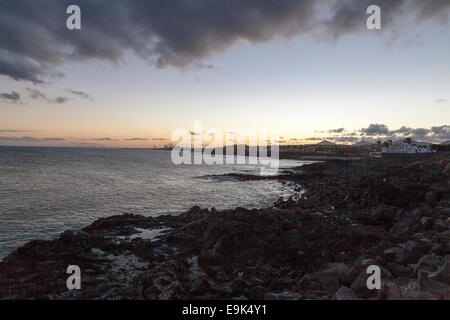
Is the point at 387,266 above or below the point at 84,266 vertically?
above

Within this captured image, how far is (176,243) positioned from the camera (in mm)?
15258

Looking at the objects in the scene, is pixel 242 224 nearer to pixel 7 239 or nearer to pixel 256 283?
pixel 256 283

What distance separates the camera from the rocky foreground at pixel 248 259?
348 inches

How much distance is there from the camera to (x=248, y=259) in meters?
12.4

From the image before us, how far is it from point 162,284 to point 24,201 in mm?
28505

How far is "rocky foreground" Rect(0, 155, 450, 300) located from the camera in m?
8.84

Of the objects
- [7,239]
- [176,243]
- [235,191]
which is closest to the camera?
[176,243]

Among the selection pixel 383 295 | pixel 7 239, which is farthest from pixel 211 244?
pixel 7 239

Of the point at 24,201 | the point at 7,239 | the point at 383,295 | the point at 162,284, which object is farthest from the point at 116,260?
the point at 24,201

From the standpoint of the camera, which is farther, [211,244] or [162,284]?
[211,244]

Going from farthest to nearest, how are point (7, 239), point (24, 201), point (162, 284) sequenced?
1. point (24, 201)
2. point (7, 239)
3. point (162, 284)

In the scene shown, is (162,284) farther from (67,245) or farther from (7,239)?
(7,239)
